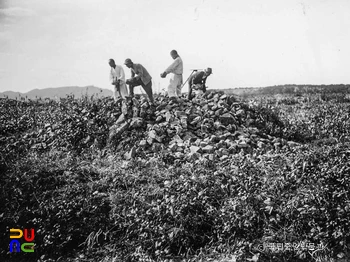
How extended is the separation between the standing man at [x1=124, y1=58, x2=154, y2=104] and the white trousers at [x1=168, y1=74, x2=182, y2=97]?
2.53 feet

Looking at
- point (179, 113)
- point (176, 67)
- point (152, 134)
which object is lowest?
point (152, 134)

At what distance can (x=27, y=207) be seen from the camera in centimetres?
580

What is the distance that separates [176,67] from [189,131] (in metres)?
2.29

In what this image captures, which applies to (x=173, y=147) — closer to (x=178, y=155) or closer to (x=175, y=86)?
(x=178, y=155)

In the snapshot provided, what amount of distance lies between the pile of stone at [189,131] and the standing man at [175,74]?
460 millimetres

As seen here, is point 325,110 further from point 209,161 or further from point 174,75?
point 209,161

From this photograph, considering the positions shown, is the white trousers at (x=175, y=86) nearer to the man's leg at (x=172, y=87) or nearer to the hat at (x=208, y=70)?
the man's leg at (x=172, y=87)

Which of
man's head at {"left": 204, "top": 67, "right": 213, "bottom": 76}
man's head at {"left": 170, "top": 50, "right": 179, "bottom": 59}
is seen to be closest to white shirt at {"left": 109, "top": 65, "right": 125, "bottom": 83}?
man's head at {"left": 170, "top": 50, "right": 179, "bottom": 59}

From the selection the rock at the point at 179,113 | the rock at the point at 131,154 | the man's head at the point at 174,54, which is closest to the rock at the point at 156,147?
the rock at the point at 131,154

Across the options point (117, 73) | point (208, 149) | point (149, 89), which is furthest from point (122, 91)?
point (208, 149)

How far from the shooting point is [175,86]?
9930 mm

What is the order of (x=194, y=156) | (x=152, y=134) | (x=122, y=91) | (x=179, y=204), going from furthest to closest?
(x=122, y=91) < (x=152, y=134) < (x=194, y=156) < (x=179, y=204)

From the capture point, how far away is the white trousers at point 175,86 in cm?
981

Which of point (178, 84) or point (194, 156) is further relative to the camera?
point (178, 84)
